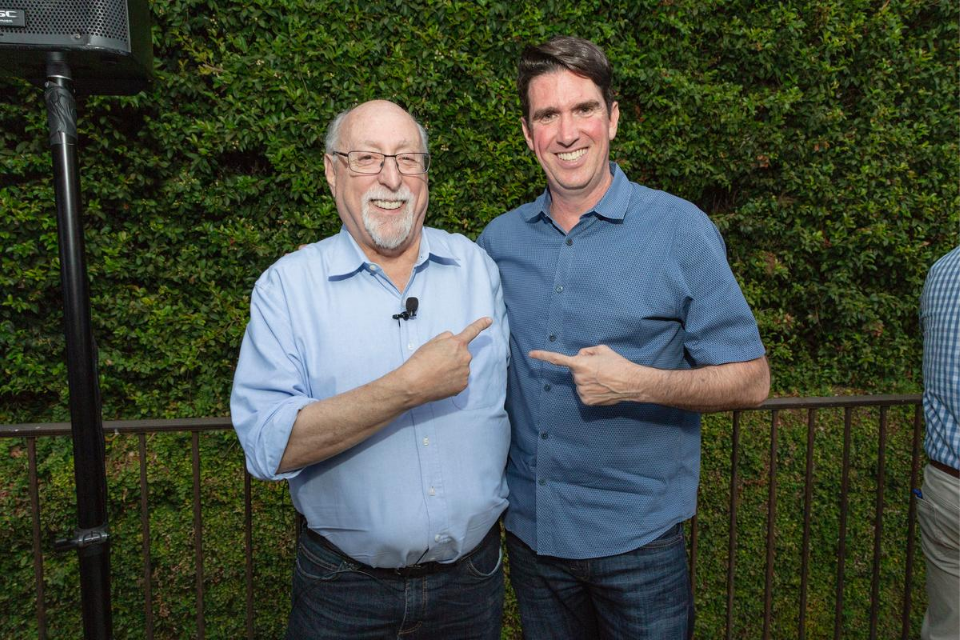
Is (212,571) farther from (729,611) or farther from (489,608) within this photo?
(729,611)

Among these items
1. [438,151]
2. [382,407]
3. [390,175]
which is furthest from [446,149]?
[382,407]

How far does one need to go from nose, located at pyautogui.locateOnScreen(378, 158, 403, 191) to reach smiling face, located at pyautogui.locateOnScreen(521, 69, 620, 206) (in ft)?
1.44

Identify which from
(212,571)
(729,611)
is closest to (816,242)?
(729,611)

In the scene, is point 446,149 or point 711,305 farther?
point 446,149

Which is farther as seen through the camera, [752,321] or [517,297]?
[517,297]

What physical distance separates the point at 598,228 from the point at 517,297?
304 mm

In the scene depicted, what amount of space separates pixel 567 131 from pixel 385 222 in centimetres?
57

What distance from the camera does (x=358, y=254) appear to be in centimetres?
164

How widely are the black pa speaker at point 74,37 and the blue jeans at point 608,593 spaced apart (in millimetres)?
1803

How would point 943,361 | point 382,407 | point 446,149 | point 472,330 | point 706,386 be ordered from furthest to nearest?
point 446,149 < point 943,361 < point 706,386 < point 472,330 < point 382,407

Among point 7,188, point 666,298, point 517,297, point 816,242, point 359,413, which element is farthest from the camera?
point 816,242

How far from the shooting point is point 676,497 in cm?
→ 177

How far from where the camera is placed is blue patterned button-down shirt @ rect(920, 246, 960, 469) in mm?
2170

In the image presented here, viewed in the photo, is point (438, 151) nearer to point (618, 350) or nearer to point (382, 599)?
point (618, 350)
